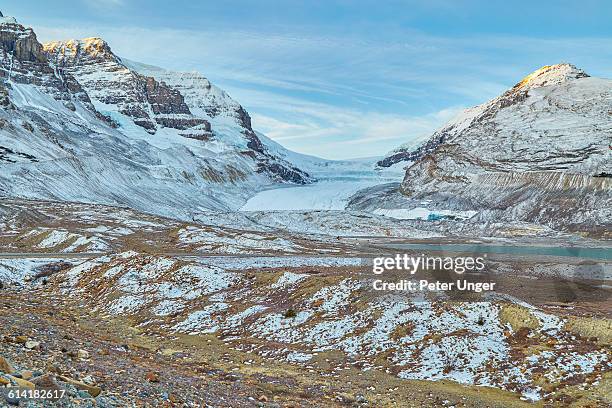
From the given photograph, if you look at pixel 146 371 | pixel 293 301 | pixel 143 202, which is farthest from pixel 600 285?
pixel 143 202

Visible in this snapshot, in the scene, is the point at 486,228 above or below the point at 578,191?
below

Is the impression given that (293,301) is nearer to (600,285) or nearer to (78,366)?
(78,366)

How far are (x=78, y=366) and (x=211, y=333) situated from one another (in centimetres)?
1636

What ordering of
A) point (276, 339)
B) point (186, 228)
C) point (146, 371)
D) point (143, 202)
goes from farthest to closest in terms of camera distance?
point (143, 202) → point (186, 228) → point (276, 339) → point (146, 371)

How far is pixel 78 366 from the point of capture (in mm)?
16859

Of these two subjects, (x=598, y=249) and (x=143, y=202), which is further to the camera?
(x=143, y=202)

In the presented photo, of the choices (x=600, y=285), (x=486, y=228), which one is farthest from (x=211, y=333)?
(x=486, y=228)

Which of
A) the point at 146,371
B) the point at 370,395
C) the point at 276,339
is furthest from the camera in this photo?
the point at 276,339

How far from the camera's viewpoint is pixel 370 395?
2198cm

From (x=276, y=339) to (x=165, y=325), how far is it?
28.5 feet

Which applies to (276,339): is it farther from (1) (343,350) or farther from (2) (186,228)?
(2) (186,228)

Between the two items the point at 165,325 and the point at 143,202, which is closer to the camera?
the point at 165,325

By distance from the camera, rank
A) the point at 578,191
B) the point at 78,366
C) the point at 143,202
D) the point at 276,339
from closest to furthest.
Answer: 1. the point at 78,366
2. the point at 276,339
3. the point at 578,191
4. the point at 143,202

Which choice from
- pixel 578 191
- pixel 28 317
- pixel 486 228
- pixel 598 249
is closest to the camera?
pixel 28 317
